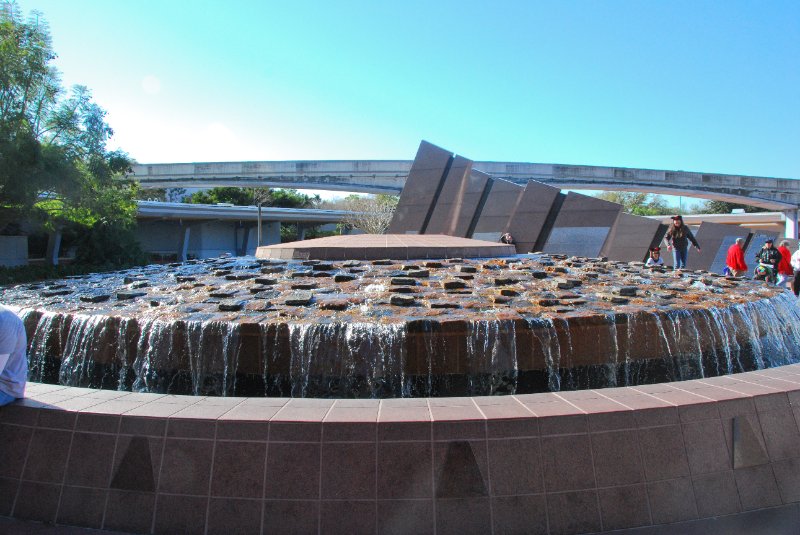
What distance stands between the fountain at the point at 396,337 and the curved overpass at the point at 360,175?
27864 mm

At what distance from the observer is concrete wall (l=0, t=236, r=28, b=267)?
25.8 metres

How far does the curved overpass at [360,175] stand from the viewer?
113ft

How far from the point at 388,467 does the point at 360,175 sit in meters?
32.5

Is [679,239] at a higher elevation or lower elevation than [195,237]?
higher

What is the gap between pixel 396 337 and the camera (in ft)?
15.6

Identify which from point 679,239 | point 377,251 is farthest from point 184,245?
point 679,239

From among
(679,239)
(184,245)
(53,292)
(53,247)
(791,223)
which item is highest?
(791,223)

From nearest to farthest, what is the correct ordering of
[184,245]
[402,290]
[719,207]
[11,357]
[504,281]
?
[11,357]
[402,290]
[504,281]
[184,245]
[719,207]

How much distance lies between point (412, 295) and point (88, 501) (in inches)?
A: 148

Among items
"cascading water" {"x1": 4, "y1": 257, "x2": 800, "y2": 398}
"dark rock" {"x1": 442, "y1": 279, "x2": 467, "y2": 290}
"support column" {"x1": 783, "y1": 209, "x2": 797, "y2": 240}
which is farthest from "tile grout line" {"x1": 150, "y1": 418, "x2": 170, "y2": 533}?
"support column" {"x1": 783, "y1": 209, "x2": 797, "y2": 240}

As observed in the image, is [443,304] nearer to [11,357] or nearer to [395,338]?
[395,338]

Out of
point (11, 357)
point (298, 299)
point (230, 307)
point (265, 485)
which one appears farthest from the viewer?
point (298, 299)

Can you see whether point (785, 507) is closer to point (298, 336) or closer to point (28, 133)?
point (298, 336)

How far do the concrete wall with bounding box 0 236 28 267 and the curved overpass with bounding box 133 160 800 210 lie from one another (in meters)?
9.58
